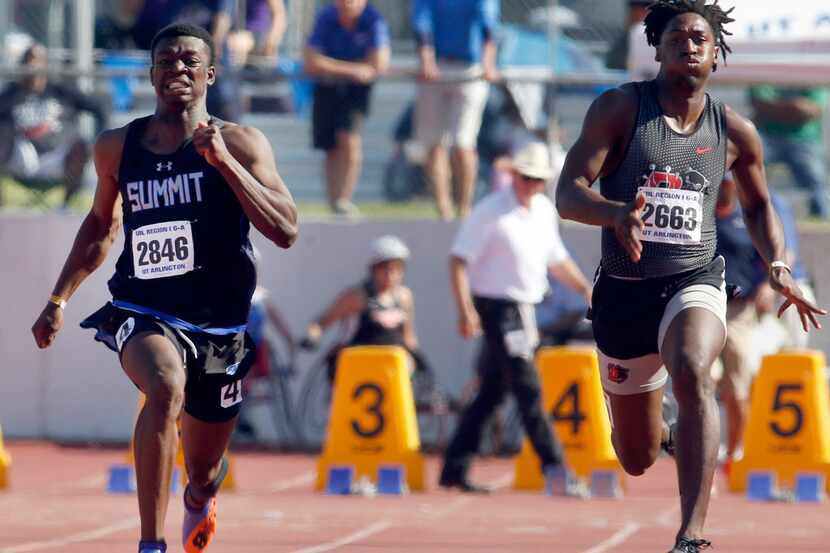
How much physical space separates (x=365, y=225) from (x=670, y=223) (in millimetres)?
7355

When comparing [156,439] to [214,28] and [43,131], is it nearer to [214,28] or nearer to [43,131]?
[214,28]

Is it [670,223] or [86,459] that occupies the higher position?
[670,223]

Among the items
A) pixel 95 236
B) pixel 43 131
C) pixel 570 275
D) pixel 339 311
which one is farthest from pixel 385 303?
pixel 95 236

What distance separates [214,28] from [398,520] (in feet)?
18.6

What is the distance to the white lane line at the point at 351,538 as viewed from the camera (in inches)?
348

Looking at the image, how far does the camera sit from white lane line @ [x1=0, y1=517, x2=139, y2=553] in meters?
8.72

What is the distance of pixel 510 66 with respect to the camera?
1540 cm

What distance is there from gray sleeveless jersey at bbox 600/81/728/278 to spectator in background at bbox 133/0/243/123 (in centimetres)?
727

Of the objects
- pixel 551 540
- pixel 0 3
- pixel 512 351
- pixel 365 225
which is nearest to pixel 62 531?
pixel 551 540

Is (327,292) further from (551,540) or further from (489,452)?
(551,540)

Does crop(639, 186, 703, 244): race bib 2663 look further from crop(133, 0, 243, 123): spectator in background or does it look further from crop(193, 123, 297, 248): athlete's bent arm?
crop(133, 0, 243, 123): spectator in background

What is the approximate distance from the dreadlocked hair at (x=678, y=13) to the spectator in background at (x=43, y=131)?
817 cm

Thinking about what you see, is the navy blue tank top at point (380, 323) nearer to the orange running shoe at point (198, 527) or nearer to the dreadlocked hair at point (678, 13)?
the orange running shoe at point (198, 527)

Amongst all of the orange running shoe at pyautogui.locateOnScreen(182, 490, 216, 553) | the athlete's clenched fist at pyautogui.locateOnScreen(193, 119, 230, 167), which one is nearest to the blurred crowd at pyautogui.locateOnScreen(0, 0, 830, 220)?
the orange running shoe at pyautogui.locateOnScreen(182, 490, 216, 553)
